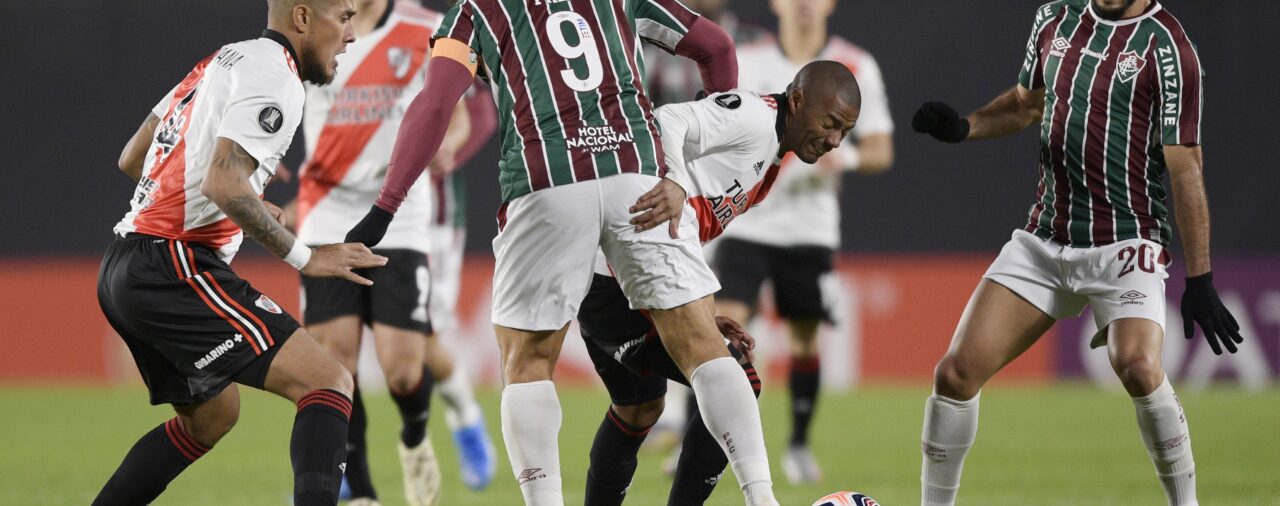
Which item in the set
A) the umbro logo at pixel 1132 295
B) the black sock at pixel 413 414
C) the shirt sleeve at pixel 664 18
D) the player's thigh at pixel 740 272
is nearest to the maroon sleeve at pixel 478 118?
the black sock at pixel 413 414

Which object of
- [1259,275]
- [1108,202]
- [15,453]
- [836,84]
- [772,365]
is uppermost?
[836,84]

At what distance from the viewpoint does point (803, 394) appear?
7.98 m

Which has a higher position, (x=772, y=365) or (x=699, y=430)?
(x=699, y=430)

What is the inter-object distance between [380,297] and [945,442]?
2590 millimetres

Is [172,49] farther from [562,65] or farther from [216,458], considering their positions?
[562,65]

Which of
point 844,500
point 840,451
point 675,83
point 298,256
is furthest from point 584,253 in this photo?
point 675,83

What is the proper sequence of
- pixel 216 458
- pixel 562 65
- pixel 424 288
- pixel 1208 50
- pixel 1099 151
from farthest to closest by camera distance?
1. pixel 1208 50
2. pixel 216 458
3. pixel 424 288
4. pixel 1099 151
5. pixel 562 65

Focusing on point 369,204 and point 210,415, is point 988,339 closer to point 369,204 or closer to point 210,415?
point 210,415

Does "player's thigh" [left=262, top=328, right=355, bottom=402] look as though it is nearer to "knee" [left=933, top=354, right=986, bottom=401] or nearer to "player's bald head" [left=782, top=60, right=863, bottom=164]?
"player's bald head" [left=782, top=60, right=863, bottom=164]

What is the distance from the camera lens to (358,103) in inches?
250

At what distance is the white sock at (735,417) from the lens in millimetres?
4070

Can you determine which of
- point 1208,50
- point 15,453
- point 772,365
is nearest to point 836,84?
point 15,453

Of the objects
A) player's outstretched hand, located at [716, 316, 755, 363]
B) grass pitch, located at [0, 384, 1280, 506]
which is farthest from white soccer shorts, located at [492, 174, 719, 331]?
grass pitch, located at [0, 384, 1280, 506]

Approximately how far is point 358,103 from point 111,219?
1140 centimetres
